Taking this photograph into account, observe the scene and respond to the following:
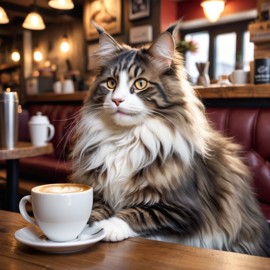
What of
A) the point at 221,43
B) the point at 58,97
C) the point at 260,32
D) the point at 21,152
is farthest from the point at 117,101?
the point at 221,43

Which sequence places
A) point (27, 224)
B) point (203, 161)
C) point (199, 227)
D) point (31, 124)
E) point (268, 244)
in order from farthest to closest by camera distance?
point (31, 124) → point (268, 244) → point (203, 161) → point (199, 227) → point (27, 224)

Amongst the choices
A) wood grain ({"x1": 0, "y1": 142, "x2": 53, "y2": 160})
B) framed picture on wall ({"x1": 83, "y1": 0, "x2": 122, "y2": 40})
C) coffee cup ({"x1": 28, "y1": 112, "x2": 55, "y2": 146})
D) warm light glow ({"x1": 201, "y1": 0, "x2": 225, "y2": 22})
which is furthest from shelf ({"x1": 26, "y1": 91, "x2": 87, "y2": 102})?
warm light glow ({"x1": 201, "y1": 0, "x2": 225, "y2": 22})

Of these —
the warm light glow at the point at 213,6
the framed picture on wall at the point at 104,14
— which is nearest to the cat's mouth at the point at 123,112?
the warm light glow at the point at 213,6

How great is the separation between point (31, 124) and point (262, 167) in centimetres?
148

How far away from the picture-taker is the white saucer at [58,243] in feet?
2.28

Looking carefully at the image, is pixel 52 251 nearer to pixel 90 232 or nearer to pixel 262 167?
pixel 90 232

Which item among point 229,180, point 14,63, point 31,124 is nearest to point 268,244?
point 229,180

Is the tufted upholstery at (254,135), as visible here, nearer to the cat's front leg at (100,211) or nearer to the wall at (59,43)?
the cat's front leg at (100,211)

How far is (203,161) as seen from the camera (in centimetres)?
124

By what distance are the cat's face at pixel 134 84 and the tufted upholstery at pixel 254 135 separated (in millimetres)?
1042

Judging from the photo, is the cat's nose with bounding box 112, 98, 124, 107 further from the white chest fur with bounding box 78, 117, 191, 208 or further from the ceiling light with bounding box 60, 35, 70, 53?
the ceiling light with bounding box 60, 35, 70, 53

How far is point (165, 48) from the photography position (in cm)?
121

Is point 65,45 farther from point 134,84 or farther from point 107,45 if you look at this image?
point 134,84

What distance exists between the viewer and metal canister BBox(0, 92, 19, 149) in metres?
1.86
